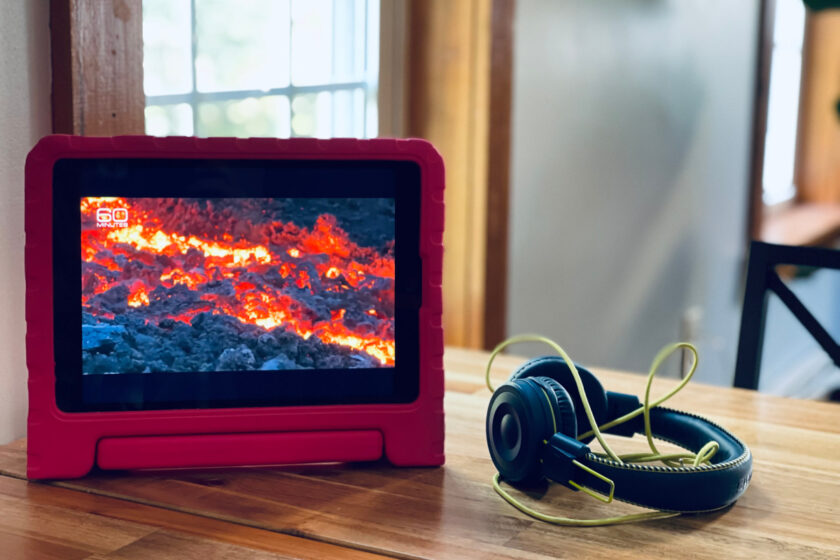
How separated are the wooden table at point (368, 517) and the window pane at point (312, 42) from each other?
30.6 inches

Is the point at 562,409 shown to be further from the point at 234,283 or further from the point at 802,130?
the point at 802,130

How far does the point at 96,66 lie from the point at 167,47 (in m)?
0.27

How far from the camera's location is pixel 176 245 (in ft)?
2.83

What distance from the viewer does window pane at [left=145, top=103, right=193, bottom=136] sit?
1239 mm

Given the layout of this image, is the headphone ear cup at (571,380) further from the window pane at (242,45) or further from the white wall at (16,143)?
the window pane at (242,45)

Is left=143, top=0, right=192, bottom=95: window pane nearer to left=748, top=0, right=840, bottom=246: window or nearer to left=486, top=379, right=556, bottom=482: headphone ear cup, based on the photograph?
left=486, top=379, right=556, bottom=482: headphone ear cup

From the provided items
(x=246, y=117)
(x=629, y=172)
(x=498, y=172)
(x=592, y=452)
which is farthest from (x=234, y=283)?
(x=629, y=172)

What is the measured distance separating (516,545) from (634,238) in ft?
5.89

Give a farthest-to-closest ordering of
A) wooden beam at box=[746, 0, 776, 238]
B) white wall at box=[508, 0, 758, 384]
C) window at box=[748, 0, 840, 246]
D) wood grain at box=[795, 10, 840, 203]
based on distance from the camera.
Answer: wood grain at box=[795, 10, 840, 203], window at box=[748, 0, 840, 246], wooden beam at box=[746, 0, 776, 238], white wall at box=[508, 0, 758, 384]

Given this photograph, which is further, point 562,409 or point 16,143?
point 16,143

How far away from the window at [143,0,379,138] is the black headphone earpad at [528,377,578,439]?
622 mm

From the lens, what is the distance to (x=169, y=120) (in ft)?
4.17

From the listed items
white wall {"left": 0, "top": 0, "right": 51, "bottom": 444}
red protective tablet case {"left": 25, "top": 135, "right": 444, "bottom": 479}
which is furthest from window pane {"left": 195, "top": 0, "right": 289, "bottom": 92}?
red protective tablet case {"left": 25, "top": 135, "right": 444, "bottom": 479}

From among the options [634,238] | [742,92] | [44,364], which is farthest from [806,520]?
[742,92]
